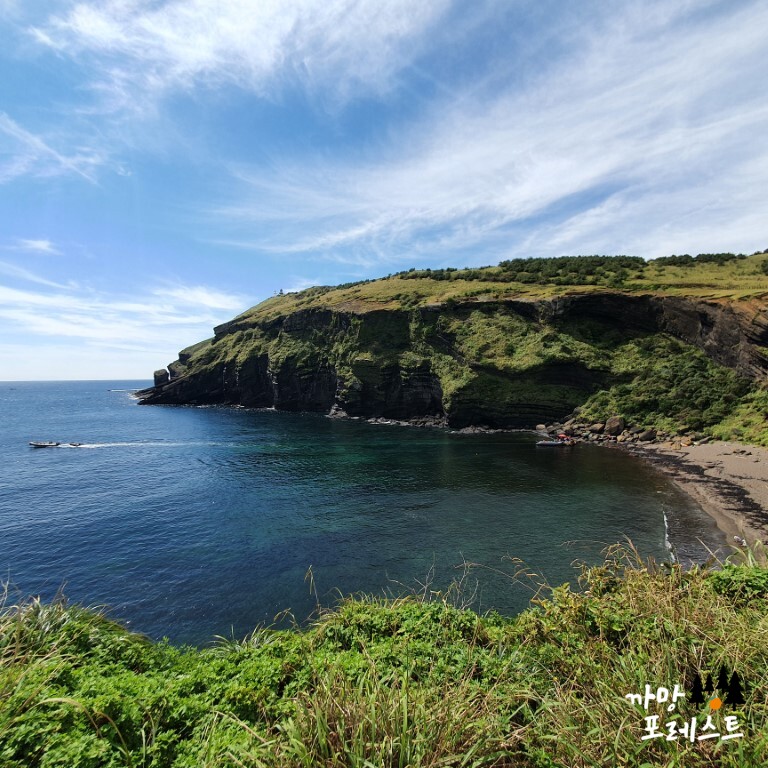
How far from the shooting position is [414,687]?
718 cm

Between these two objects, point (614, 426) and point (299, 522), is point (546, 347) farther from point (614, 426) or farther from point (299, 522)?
point (299, 522)

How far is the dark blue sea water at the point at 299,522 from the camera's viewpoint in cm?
2366

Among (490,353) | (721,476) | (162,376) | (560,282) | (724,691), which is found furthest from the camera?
(162,376)

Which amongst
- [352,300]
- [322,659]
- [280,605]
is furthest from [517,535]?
[352,300]

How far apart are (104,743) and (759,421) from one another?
232ft

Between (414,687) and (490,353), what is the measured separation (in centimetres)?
7756

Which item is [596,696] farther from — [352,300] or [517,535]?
[352,300]

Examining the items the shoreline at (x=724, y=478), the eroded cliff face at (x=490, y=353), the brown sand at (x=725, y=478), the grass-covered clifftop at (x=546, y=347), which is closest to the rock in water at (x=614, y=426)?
the grass-covered clifftop at (x=546, y=347)

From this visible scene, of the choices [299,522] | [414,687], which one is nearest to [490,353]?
[299,522]

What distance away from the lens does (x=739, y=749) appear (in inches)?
178

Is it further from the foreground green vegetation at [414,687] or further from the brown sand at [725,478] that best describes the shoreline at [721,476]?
the foreground green vegetation at [414,687]

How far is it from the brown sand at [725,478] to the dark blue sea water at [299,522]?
175 cm

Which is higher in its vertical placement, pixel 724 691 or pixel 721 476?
pixel 724 691

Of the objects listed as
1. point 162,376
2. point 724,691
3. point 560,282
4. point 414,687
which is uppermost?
point 560,282
